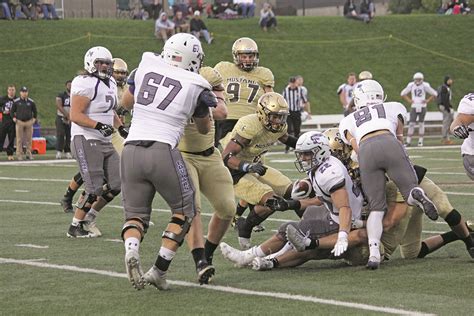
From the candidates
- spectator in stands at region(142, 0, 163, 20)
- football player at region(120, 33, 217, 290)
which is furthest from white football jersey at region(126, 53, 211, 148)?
spectator in stands at region(142, 0, 163, 20)

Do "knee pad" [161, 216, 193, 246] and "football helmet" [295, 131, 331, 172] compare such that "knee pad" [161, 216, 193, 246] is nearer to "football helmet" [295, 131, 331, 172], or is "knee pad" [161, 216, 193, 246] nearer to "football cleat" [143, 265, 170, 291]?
"football cleat" [143, 265, 170, 291]

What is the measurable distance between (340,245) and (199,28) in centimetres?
2920

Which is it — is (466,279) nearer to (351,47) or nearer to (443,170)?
(443,170)

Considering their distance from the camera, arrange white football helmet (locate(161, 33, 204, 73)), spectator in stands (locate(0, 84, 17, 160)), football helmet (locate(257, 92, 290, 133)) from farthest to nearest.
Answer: spectator in stands (locate(0, 84, 17, 160)) < football helmet (locate(257, 92, 290, 133)) < white football helmet (locate(161, 33, 204, 73))

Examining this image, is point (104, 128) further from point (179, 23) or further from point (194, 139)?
point (179, 23)

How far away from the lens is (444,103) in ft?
91.4

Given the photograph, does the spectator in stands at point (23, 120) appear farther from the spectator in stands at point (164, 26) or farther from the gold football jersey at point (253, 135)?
the gold football jersey at point (253, 135)

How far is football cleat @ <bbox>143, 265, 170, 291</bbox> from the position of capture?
292 inches

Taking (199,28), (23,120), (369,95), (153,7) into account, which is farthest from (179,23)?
(369,95)

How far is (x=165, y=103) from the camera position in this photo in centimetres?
741

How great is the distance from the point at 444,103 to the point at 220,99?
67.1 feet

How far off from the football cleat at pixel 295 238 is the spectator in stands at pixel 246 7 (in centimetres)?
3372

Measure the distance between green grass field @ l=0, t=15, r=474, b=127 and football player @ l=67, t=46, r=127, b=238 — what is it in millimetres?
20501

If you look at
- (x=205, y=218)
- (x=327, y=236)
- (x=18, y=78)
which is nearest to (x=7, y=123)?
(x=18, y=78)
